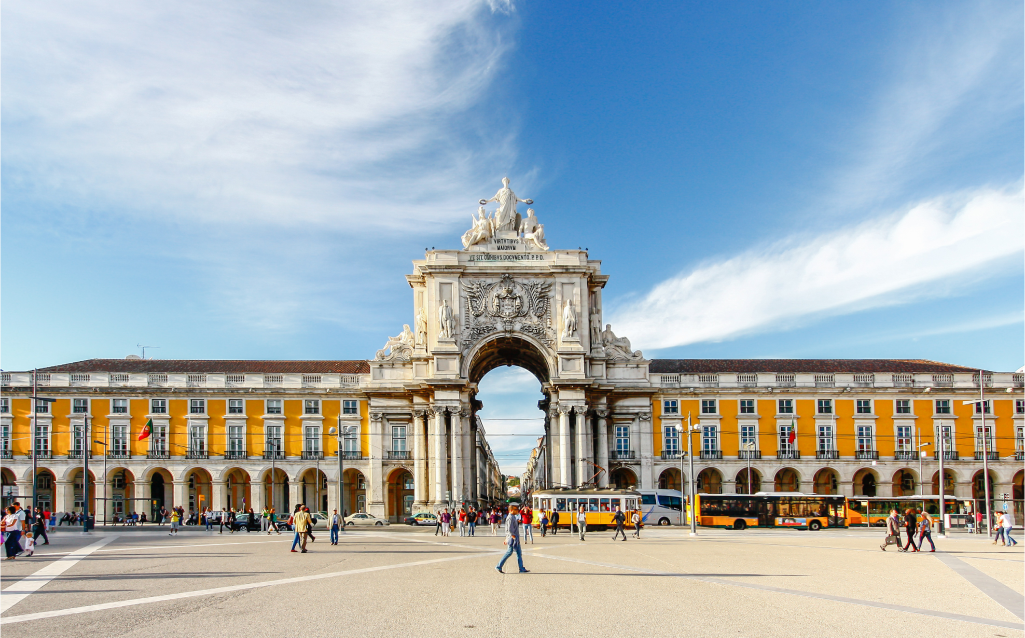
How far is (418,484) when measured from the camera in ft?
227

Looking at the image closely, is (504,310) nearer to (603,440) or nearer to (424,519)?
(603,440)

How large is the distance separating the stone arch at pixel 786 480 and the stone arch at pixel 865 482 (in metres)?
4.57

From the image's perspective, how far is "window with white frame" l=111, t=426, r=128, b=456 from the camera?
72875 millimetres

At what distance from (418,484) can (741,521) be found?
2378 centimetres

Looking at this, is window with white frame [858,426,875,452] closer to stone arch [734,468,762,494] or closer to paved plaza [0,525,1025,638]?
stone arch [734,468,762,494]

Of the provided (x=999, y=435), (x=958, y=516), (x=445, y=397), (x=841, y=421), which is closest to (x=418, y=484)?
(x=445, y=397)

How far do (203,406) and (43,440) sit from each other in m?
12.4

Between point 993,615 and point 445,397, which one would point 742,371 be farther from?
point 993,615

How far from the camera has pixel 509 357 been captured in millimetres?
77438

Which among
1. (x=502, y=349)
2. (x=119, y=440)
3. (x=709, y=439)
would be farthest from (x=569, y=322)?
(x=119, y=440)

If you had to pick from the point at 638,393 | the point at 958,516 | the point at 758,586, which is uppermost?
the point at 638,393

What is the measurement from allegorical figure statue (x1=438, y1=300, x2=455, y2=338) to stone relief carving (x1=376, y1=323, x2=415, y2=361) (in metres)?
5.34

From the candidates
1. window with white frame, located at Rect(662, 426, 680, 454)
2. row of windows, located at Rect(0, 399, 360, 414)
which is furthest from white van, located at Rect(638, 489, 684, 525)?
row of windows, located at Rect(0, 399, 360, 414)

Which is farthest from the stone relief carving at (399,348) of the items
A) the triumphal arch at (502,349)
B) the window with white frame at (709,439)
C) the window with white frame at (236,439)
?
the window with white frame at (709,439)
